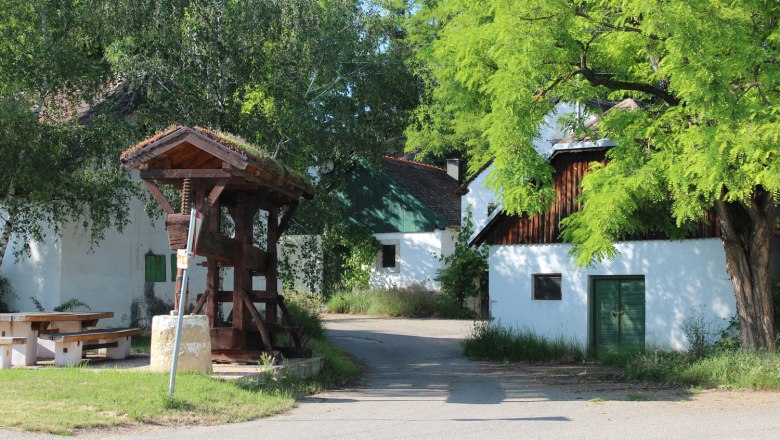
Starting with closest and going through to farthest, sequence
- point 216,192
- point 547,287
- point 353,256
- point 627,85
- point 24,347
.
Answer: point 216,192 → point 24,347 → point 627,85 → point 547,287 → point 353,256

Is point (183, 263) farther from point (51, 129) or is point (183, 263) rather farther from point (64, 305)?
point (64, 305)

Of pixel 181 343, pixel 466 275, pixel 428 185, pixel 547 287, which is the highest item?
pixel 428 185

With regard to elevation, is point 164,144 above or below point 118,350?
above

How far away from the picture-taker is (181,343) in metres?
13.1

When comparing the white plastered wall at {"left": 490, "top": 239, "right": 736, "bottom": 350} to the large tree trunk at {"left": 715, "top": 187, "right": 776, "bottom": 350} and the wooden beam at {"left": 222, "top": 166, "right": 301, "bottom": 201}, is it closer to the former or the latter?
the large tree trunk at {"left": 715, "top": 187, "right": 776, "bottom": 350}

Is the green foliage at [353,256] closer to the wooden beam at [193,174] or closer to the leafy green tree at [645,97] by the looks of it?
the leafy green tree at [645,97]

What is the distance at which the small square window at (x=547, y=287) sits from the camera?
21.8m

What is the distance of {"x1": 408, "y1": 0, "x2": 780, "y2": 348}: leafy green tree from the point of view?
13.4 metres

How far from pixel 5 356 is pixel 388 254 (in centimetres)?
2563

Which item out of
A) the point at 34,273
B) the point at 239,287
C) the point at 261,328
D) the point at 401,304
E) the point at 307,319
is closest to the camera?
the point at 261,328

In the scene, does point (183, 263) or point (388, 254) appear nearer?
point (183, 263)

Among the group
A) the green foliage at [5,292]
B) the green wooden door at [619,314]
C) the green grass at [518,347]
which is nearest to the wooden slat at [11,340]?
the green foliage at [5,292]

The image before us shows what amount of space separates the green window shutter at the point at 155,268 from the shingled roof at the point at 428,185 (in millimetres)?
16159

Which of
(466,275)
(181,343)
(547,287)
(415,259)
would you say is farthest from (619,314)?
(415,259)
